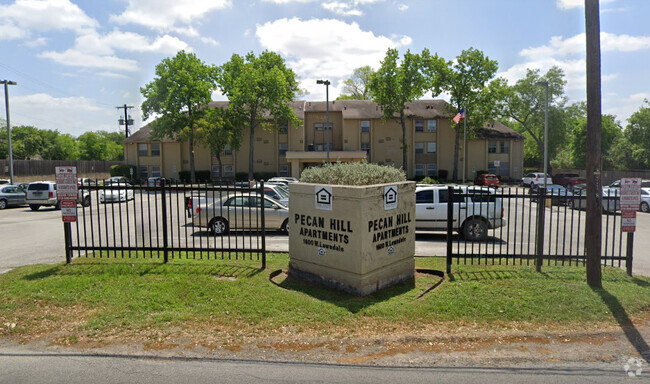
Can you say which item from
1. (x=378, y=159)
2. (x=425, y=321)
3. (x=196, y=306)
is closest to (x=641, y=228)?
(x=425, y=321)

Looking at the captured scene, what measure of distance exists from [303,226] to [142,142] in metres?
47.7

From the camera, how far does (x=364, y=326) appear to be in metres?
5.42

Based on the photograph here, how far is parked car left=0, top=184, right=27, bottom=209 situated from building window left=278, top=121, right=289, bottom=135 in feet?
88.4

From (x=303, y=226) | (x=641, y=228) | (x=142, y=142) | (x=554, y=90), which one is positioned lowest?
(x=641, y=228)

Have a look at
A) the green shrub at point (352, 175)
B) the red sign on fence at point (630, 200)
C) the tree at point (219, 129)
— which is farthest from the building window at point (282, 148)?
the red sign on fence at point (630, 200)

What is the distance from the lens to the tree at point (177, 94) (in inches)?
1676

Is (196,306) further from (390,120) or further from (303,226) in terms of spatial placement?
(390,120)

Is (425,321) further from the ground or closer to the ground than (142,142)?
closer to the ground

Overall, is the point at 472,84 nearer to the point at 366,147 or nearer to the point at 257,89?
the point at 366,147

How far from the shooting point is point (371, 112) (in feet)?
161

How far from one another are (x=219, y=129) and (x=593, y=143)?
38756 millimetres

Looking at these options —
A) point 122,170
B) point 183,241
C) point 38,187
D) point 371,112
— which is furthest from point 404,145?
point 183,241

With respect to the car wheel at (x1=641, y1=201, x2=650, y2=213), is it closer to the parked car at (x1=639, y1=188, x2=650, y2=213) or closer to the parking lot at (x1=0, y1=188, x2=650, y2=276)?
the parked car at (x1=639, y1=188, x2=650, y2=213)

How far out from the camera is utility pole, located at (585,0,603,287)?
6.61 m
